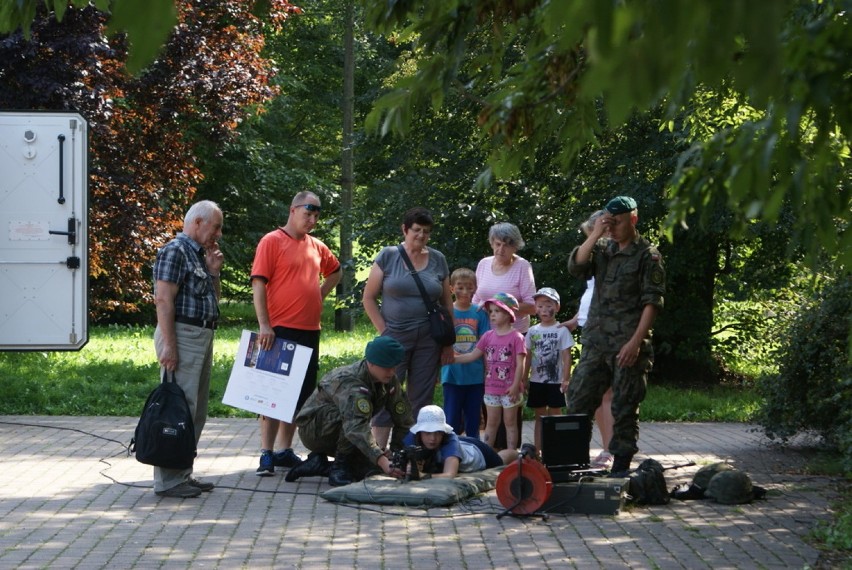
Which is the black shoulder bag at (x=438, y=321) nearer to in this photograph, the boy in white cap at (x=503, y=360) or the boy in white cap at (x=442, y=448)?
the boy in white cap at (x=503, y=360)

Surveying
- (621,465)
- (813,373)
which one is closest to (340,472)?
(621,465)

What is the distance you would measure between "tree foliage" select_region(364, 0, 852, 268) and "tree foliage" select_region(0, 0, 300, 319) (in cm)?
1190

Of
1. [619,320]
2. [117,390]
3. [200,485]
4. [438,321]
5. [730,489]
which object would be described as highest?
[619,320]

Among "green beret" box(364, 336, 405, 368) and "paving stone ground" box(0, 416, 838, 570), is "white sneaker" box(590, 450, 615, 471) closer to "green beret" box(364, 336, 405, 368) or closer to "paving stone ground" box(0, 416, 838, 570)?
"paving stone ground" box(0, 416, 838, 570)

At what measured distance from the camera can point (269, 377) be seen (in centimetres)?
940

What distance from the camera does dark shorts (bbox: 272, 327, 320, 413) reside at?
31.3 ft

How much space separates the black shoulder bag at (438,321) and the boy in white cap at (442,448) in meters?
0.75

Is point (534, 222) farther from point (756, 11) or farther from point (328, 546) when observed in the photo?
point (756, 11)

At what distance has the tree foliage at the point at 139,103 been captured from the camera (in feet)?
55.8

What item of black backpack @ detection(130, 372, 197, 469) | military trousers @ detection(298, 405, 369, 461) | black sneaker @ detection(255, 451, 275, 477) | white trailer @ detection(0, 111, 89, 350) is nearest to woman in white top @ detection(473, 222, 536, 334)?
military trousers @ detection(298, 405, 369, 461)

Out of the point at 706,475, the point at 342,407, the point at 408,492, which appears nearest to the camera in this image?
the point at 408,492

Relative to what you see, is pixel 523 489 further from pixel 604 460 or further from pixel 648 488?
pixel 604 460

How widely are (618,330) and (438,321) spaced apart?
147cm

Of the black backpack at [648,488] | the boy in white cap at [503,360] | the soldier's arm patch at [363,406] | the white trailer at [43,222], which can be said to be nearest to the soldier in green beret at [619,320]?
the black backpack at [648,488]
